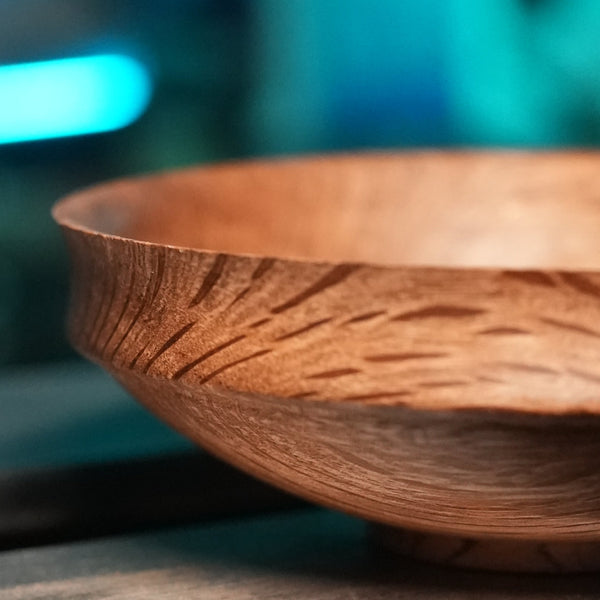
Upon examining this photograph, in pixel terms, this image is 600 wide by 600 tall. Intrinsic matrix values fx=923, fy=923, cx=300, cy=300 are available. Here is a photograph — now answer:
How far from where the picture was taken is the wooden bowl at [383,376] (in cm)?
28

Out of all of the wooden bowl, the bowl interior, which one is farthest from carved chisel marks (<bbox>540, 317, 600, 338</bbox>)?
the bowl interior

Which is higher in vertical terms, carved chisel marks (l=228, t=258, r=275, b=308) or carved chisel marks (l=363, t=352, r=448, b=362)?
carved chisel marks (l=228, t=258, r=275, b=308)

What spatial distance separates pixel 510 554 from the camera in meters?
0.41

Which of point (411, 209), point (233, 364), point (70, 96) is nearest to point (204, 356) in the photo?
point (233, 364)

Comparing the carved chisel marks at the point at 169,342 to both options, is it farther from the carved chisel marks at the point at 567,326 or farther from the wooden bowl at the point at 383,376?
the carved chisel marks at the point at 567,326

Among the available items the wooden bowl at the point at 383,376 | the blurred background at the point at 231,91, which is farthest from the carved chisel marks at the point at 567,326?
the blurred background at the point at 231,91

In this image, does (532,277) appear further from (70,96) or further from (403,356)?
(70,96)

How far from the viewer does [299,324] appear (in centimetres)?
30

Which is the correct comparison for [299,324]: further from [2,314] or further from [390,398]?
[2,314]

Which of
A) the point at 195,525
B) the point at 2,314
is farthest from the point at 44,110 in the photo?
the point at 195,525

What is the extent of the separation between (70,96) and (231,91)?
0.45ft

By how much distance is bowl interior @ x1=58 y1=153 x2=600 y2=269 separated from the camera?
0.60 meters

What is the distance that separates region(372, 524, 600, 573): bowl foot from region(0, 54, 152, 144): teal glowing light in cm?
48

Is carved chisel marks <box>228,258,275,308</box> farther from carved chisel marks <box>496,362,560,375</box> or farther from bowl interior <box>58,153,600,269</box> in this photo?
bowl interior <box>58,153,600,269</box>
